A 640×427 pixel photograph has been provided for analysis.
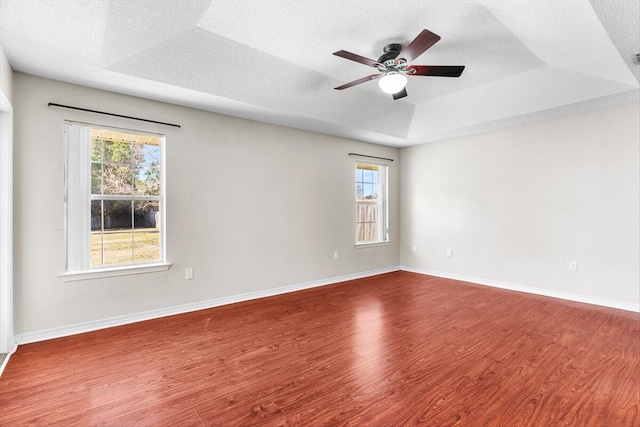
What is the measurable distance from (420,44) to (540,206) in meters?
3.43

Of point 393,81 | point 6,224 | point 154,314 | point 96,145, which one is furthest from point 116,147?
point 393,81

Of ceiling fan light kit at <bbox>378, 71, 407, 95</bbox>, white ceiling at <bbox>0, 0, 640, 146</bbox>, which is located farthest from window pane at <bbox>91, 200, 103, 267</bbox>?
ceiling fan light kit at <bbox>378, 71, 407, 95</bbox>

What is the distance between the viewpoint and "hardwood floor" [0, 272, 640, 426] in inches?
71.8

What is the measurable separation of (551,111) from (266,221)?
13.0ft

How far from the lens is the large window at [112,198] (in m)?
3.05

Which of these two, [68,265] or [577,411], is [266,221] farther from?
[577,411]

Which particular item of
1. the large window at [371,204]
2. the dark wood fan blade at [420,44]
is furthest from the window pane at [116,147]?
the large window at [371,204]

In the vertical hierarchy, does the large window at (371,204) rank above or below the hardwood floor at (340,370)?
above

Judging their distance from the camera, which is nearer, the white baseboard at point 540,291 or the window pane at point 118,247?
the window pane at point 118,247

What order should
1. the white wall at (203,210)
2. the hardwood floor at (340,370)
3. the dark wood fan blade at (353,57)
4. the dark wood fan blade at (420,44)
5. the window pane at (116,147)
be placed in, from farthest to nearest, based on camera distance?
the window pane at (116,147), the white wall at (203,210), the dark wood fan blade at (353,57), the dark wood fan blade at (420,44), the hardwood floor at (340,370)

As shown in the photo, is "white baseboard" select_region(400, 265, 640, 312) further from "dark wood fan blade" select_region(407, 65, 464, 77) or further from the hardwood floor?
"dark wood fan blade" select_region(407, 65, 464, 77)

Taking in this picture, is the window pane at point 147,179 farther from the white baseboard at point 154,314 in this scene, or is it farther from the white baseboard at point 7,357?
the white baseboard at point 7,357

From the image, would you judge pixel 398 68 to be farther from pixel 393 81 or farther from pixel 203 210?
pixel 203 210

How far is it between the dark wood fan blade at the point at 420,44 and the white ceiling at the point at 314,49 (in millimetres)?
290
